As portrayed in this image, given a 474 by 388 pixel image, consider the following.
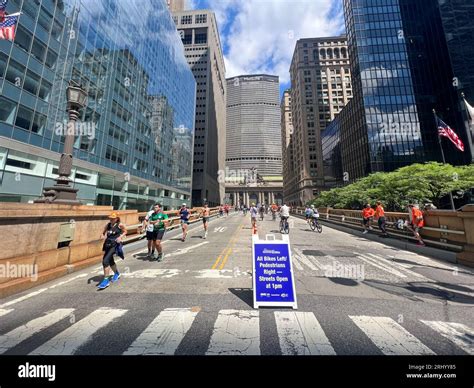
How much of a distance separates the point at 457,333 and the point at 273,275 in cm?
305

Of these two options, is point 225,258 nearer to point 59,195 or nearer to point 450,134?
point 59,195

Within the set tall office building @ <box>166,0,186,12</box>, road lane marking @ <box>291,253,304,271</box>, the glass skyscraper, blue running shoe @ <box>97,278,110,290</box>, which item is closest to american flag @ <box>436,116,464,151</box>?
road lane marking @ <box>291,253,304,271</box>

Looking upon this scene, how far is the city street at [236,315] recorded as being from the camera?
9.97ft

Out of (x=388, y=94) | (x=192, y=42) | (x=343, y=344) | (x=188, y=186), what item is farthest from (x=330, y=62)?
(x=343, y=344)

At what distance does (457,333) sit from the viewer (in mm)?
3402

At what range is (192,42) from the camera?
102m

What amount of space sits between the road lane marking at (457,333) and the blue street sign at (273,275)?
232cm

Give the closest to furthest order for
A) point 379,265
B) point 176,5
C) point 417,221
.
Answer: point 379,265
point 417,221
point 176,5

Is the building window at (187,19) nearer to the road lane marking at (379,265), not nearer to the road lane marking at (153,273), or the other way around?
the road lane marking at (153,273)

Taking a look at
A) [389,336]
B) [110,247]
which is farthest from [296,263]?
[110,247]

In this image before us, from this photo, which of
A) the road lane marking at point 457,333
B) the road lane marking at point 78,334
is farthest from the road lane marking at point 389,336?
Answer: the road lane marking at point 78,334
